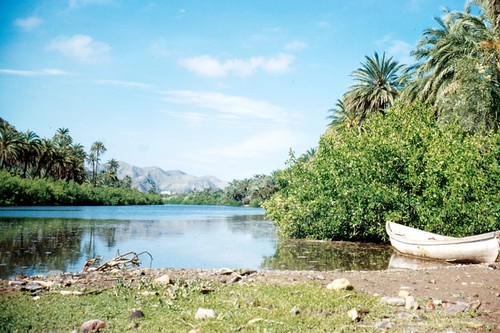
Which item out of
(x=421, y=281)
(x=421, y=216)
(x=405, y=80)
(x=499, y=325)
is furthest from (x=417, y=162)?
(x=405, y=80)

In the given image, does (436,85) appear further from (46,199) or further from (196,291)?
(46,199)

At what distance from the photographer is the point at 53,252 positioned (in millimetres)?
19094

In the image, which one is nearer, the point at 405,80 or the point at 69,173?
the point at 405,80

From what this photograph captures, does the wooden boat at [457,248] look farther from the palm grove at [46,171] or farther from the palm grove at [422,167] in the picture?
the palm grove at [46,171]

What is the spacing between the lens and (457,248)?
14.6 metres

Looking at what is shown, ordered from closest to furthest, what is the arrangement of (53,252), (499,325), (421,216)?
(499,325), (53,252), (421,216)

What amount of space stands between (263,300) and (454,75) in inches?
1131

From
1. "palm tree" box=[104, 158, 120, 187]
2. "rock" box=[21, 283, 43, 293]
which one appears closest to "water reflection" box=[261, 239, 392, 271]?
"rock" box=[21, 283, 43, 293]

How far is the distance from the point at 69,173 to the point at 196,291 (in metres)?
100

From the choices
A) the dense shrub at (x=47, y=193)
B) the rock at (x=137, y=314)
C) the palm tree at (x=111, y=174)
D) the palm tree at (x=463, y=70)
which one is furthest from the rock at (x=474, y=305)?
the palm tree at (x=111, y=174)

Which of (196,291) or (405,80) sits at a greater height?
(405,80)

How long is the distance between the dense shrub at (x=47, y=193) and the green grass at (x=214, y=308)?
70608 millimetres

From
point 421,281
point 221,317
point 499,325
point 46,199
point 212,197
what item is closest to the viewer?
point 499,325

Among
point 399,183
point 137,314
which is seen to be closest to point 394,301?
point 137,314
